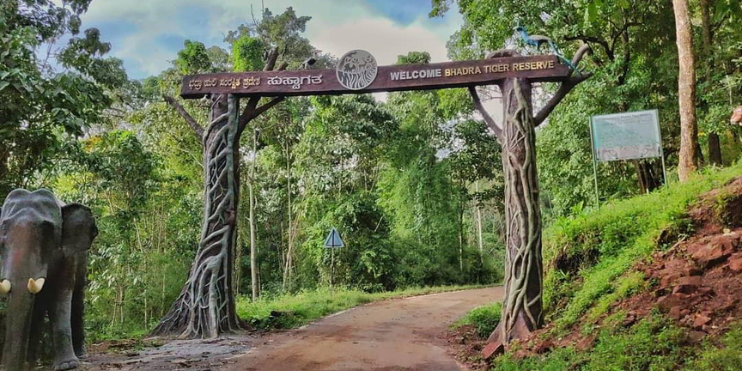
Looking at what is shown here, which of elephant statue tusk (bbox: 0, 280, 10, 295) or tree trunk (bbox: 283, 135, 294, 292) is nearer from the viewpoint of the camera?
elephant statue tusk (bbox: 0, 280, 10, 295)

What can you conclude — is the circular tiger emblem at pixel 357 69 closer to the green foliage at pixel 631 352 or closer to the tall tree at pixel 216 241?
the tall tree at pixel 216 241

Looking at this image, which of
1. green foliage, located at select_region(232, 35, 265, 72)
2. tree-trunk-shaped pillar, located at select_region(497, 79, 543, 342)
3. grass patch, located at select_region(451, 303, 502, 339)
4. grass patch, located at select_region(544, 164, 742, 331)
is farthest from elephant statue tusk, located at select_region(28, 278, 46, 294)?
green foliage, located at select_region(232, 35, 265, 72)

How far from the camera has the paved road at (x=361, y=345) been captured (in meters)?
5.47

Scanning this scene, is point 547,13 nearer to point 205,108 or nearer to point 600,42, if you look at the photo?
point 600,42

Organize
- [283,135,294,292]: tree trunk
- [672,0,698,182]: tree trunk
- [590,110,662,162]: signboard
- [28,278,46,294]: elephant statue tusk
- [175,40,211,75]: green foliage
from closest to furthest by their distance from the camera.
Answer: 1. [28,278,46,294]: elephant statue tusk
2. [590,110,662,162]: signboard
3. [672,0,698,182]: tree trunk
4. [175,40,211,75]: green foliage
5. [283,135,294,292]: tree trunk

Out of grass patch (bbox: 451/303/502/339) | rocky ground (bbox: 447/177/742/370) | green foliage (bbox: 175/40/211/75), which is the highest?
green foliage (bbox: 175/40/211/75)

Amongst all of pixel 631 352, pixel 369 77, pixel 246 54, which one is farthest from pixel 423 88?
pixel 246 54

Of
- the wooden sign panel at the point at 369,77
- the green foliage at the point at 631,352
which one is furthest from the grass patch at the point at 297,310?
the green foliage at the point at 631,352

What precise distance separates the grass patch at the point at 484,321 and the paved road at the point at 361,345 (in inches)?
18.8

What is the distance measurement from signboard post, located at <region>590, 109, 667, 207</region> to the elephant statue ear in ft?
23.0

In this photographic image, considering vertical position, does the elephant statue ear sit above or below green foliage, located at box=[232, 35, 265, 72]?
below

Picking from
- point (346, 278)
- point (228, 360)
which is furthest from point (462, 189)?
point (228, 360)

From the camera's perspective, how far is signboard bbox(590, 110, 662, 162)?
726 centimetres

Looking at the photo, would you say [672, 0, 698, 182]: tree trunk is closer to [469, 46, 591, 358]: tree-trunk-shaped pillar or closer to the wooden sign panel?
[469, 46, 591, 358]: tree-trunk-shaped pillar
